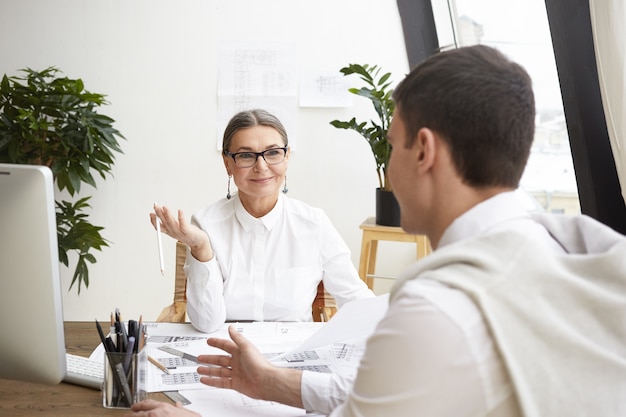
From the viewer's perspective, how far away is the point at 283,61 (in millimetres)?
4316

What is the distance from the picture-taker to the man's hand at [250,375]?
139cm

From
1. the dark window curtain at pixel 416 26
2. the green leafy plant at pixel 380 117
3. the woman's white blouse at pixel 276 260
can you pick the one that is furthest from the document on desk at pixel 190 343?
the dark window curtain at pixel 416 26

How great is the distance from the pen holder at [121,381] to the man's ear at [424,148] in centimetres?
70

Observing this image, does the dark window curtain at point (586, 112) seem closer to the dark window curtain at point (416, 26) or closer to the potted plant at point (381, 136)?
the potted plant at point (381, 136)

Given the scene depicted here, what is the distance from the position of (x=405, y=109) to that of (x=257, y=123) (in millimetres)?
1363

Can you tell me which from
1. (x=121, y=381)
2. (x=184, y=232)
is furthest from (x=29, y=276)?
(x=184, y=232)

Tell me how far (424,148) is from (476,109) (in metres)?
0.09

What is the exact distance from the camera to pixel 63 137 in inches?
153

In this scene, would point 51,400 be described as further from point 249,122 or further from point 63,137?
point 63,137

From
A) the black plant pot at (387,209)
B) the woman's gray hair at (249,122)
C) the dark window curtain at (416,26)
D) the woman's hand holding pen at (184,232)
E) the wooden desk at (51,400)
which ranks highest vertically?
the dark window curtain at (416,26)

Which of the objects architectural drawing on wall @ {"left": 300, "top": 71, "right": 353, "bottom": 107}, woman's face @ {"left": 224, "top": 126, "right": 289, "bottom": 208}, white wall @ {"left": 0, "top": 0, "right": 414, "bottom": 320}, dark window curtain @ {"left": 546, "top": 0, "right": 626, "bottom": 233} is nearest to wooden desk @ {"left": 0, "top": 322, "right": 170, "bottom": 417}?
woman's face @ {"left": 224, "top": 126, "right": 289, "bottom": 208}

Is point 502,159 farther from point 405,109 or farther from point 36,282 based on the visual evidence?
point 36,282

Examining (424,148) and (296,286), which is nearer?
(424,148)

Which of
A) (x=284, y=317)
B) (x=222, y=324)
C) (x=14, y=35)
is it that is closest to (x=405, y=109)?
(x=222, y=324)
